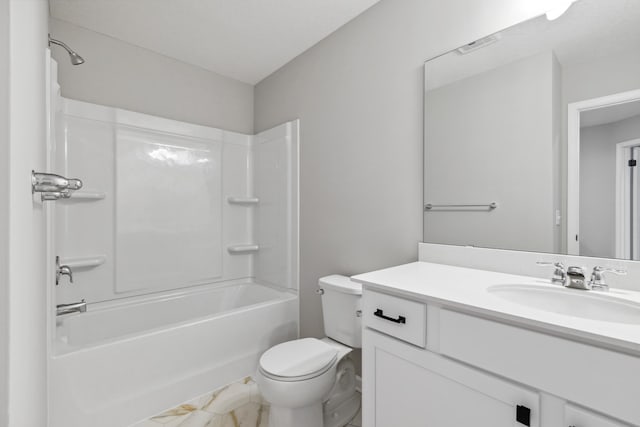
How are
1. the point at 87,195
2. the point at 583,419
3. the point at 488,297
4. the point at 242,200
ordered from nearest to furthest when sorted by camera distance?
the point at 583,419
the point at 488,297
the point at 87,195
the point at 242,200

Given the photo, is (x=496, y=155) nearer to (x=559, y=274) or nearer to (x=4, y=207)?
(x=559, y=274)

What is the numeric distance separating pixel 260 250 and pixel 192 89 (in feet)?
5.00

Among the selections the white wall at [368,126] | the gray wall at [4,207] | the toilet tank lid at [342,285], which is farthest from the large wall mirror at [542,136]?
the gray wall at [4,207]

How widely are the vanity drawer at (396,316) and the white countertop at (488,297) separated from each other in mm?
30

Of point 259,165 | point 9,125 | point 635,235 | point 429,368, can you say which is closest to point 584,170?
point 635,235

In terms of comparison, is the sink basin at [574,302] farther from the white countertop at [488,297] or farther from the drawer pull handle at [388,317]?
the drawer pull handle at [388,317]

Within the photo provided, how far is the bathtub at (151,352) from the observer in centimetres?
153

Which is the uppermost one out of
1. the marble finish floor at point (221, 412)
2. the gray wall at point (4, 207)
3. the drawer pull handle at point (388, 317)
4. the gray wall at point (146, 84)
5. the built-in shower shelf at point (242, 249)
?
the gray wall at point (146, 84)

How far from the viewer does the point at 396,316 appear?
1.09 metres

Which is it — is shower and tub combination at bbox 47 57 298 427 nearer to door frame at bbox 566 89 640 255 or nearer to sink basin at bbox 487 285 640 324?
sink basin at bbox 487 285 640 324

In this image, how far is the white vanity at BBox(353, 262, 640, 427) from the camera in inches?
27.5

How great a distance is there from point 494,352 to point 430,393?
279 mm

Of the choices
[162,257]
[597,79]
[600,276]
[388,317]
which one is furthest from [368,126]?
[162,257]

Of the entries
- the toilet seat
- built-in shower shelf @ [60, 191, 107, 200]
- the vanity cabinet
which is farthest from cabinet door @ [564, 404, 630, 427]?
built-in shower shelf @ [60, 191, 107, 200]
